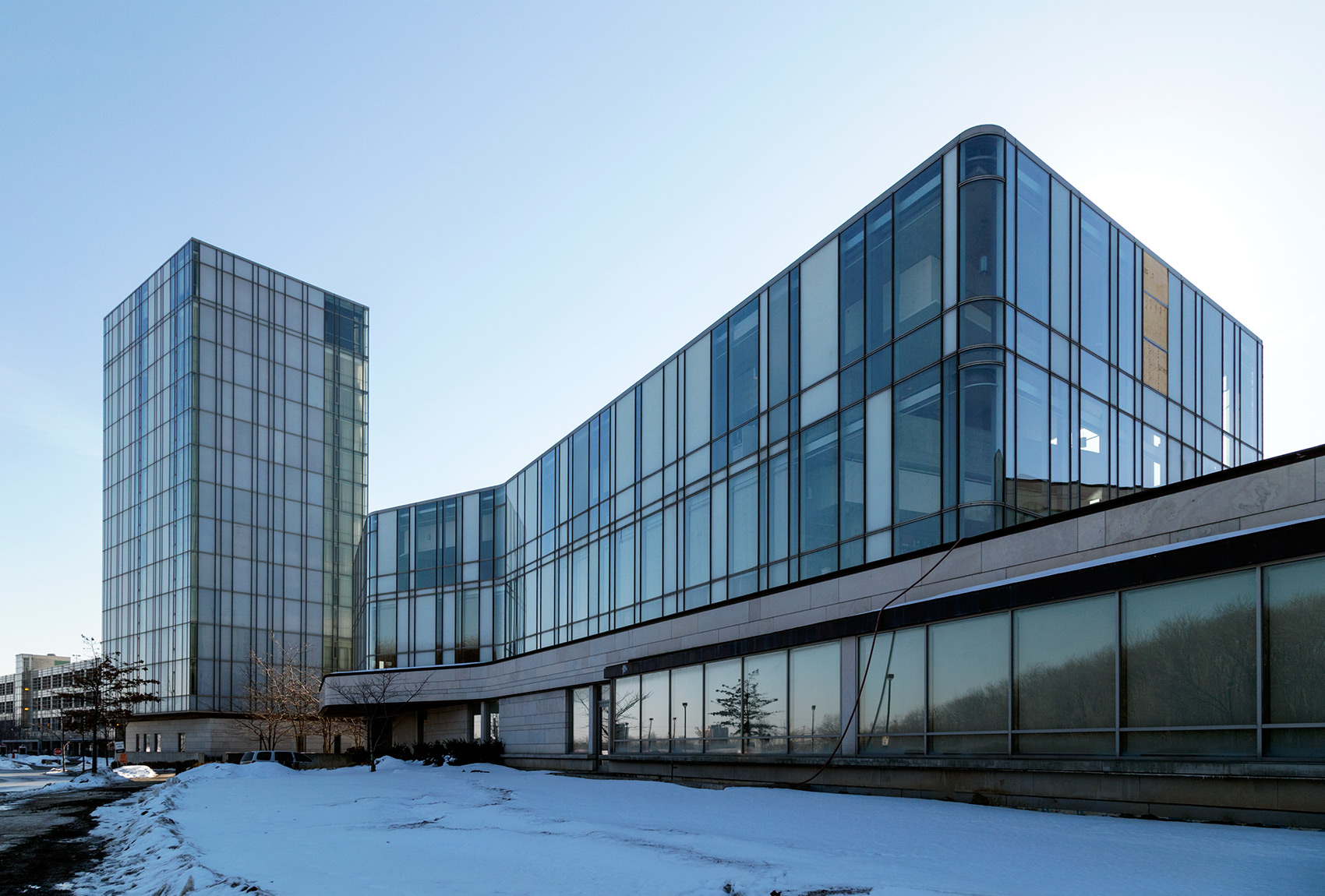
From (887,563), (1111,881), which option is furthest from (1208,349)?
(1111,881)

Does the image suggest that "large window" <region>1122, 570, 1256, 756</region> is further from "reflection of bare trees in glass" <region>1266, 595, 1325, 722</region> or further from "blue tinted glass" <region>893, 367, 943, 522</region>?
"blue tinted glass" <region>893, 367, 943, 522</region>

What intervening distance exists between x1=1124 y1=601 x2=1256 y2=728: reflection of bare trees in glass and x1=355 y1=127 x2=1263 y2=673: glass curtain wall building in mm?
6999

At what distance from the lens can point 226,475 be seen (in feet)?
277

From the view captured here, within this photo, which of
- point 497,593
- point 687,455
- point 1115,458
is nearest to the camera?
point 1115,458

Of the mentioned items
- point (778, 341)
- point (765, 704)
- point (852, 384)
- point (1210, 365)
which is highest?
point (778, 341)

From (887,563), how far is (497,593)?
116 feet

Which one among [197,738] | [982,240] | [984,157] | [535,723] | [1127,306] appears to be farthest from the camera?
[197,738]

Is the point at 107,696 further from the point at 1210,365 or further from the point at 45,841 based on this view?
the point at 1210,365

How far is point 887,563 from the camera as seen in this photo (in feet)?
73.2

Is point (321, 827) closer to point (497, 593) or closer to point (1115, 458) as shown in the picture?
point (1115, 458)

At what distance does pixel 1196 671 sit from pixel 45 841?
21149 mm

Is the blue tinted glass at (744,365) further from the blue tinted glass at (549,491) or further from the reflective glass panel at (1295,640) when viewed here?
the reflective glass panel at (1295,640)

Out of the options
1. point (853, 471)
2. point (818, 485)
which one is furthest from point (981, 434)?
point (818, 485)

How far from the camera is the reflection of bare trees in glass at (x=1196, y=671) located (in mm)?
13609
